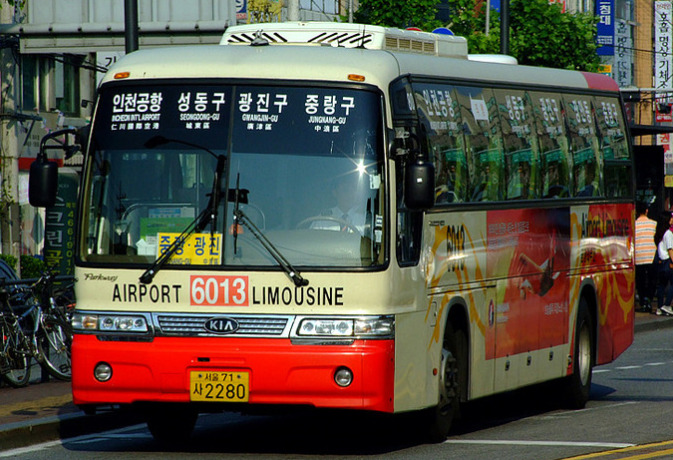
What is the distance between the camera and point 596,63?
40.3 metres

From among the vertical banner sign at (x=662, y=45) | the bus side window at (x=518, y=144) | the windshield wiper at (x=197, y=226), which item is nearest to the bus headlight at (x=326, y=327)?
the windshield wiper at (x=197, y=226)

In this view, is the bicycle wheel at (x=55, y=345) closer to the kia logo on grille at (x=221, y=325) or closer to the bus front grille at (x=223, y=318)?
the bus front grille at (x=223, y=318)

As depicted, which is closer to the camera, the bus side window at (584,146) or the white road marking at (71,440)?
the white road marking at (71,440)

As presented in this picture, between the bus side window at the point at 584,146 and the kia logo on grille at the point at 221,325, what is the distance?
533 cm

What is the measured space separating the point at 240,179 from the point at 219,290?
30.3 inches

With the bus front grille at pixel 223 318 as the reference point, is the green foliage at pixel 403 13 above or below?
above

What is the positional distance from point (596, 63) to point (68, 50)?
2310 cm

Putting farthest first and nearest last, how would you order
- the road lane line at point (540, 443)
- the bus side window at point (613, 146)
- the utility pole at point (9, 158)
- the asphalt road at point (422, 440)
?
1. the utility pole at point (9, 158)
2. the bus side window at point (613, 146)
3. the road lane line at point (540, 443)
4. the asphalt road at point (422, 440)

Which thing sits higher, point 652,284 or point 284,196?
point 284,196

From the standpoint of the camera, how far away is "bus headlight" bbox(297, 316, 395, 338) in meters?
9.98

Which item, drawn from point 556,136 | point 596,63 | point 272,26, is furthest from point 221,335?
point 596,63

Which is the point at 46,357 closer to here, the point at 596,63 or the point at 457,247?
the point at 457,247

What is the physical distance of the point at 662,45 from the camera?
62.8 meters

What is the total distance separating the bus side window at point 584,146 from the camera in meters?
14.6
